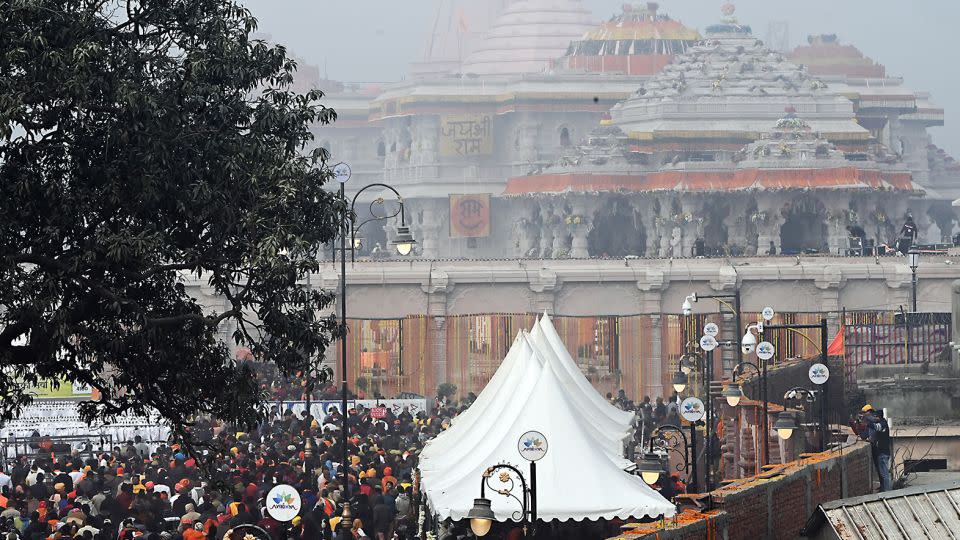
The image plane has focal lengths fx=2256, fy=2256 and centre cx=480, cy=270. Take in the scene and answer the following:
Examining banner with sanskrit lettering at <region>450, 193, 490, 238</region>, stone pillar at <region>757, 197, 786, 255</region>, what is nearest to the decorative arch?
banner with sanskrit lettering at <region>450, 193, 490, 238</region>

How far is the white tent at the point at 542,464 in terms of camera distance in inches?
1198

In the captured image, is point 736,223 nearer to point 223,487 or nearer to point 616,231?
point 616,231

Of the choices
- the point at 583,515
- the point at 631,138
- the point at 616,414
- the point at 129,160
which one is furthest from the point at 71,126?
the point at 631,138

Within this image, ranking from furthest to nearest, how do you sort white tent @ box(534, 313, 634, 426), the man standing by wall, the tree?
white tent @ box(534, 313, 634, 426)
the man standing by wall
the tree

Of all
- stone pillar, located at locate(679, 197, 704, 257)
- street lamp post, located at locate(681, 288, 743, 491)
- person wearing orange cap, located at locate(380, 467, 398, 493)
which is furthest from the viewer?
stone pillar, located at locate(679, 197, 704, 257)

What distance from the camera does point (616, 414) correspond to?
142 ft

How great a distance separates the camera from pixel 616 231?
134 m

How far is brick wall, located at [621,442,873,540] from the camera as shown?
26.8 metres

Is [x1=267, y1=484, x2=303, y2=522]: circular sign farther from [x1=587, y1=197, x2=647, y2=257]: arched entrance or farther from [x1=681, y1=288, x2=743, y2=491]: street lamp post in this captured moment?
[x1=587, y1=197, x2=647, y2=257]: arched entrance

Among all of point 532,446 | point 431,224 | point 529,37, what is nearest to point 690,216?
point 431,224

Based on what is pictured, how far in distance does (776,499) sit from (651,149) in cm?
10177

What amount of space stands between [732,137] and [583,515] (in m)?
104

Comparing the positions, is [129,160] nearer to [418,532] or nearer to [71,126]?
[71,126]

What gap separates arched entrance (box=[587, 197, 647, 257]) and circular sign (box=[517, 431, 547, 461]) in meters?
101
